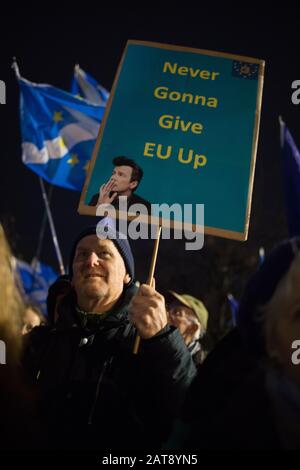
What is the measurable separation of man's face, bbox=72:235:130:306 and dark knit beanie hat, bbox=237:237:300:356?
0.83 m

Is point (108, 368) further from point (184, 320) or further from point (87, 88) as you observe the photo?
point (87, 88)

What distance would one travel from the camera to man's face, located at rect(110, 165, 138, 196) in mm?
2242

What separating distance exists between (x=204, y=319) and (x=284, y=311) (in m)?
3.05

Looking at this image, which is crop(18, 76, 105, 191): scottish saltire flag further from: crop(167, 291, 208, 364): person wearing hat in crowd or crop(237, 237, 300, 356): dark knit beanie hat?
crop(237, 237, 300, 356): dark knit beanie hat

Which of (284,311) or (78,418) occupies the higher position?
(284,311)

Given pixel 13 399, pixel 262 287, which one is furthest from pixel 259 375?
pixel 13 399

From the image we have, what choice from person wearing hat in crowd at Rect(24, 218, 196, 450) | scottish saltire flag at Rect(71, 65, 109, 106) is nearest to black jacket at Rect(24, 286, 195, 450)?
person wearing hat in crowd at Rect(24, 218, 196, 450)

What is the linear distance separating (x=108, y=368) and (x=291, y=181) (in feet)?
3.61

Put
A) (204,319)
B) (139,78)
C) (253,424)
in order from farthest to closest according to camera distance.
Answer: (204,319)
(139,78)
(253,424)

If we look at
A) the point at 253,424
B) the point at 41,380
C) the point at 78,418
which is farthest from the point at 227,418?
the point at 41,380

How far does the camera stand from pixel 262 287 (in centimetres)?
146

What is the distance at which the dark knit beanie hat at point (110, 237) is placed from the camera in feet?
7.55
